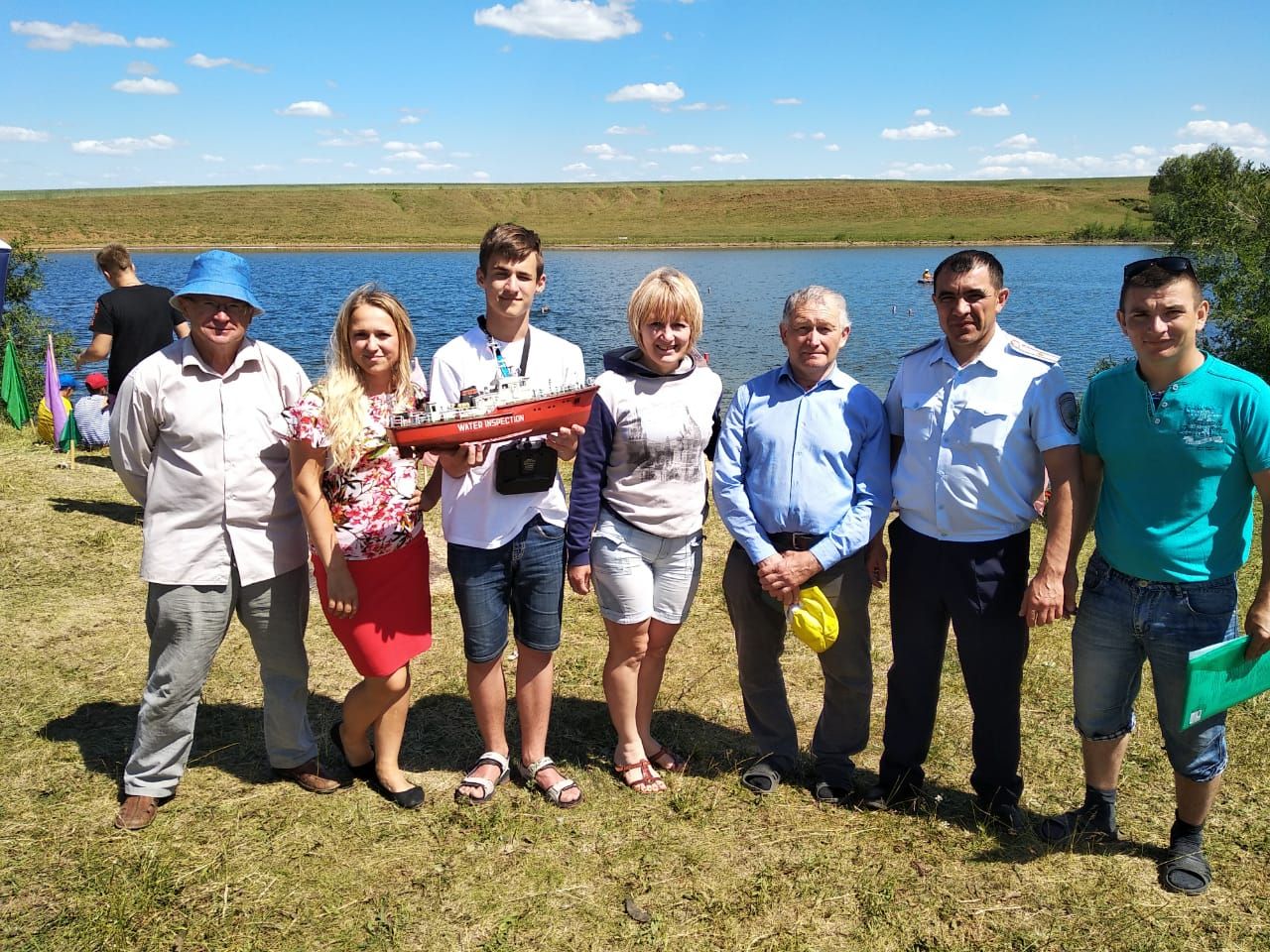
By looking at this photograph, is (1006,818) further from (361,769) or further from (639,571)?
(361,769)

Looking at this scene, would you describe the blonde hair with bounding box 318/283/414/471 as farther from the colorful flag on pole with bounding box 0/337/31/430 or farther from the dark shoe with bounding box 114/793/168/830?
the colorful flag on pole with bounding box 0/337/31/430

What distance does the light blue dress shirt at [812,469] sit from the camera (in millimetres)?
3539

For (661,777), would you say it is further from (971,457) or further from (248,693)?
(248,693)

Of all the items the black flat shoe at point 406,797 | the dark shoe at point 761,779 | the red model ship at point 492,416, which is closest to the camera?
the red model ship at point 492,416

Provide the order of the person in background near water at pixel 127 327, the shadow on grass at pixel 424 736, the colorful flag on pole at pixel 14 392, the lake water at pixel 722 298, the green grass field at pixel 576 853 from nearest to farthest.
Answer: the green grass field at pixel 576 853, the shadow on grass at pixel 424 736, the person in background near water at pixel 127 327, the colorful flag on pole at pixel 14 392, the lake water at pixel 722 298

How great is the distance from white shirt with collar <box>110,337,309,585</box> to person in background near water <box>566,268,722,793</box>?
4.18 ft

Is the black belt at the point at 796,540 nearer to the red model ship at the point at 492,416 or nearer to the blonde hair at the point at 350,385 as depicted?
the red model ship at the point at 492,416

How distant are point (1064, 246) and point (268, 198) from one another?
285 ft

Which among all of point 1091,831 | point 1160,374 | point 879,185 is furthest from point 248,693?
point 879,185

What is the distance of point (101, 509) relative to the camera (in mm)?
8172

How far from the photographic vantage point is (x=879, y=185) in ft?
391

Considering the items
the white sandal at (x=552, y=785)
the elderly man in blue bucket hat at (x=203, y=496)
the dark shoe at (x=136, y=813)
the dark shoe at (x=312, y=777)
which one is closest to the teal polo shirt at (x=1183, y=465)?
the white sandal at (x=552, y=785)

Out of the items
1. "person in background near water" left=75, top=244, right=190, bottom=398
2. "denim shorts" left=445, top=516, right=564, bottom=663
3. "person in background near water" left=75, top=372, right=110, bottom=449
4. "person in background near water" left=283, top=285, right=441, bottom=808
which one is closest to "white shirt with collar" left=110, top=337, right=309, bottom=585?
"person in background near water" left=283, top=285, right=441, bottom=808

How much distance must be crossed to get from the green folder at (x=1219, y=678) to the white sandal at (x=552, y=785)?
245 centimetres
